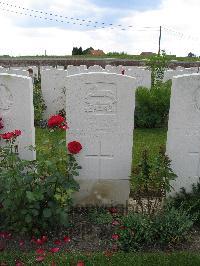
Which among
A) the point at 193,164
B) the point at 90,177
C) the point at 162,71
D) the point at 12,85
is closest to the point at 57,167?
the point at 90,177

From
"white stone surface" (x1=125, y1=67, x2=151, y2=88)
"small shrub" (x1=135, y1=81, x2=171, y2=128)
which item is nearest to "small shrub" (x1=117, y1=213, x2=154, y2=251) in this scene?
"small shrub" (x1=135, y1=81, x2=171, y2=128)

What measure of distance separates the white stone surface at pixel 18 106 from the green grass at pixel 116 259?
1321 millimetres

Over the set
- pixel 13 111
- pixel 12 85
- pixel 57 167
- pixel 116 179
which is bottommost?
pixel 116 179

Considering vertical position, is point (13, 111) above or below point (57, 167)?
above

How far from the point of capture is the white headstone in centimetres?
450

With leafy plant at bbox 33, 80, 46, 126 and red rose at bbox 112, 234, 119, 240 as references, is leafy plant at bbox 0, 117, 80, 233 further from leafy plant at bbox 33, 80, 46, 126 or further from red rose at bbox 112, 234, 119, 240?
leafy plant at bbox 33, 80, 46, 126

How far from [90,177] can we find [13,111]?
1.17 metres

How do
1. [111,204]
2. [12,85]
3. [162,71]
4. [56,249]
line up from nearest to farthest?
[56,249]
[12,85]
[111,204]
[162,71]

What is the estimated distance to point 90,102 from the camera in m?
4.54

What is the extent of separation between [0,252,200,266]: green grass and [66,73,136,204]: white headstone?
3.79 feet

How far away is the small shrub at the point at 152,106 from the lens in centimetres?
849

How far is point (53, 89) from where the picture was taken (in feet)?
30.1

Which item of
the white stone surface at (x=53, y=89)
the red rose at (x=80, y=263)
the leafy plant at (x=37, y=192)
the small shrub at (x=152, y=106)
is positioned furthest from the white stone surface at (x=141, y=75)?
the red rose at (x=80, y=263)

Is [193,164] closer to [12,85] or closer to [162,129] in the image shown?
[12,85]
